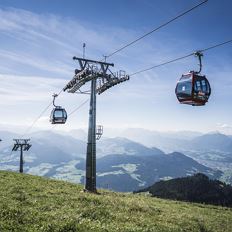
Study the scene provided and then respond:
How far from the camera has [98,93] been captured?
1521 inches

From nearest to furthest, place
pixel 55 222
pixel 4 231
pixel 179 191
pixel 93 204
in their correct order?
pixel 4 231 → pixel 55 222 → pixel 93 204 → pixel 179 191

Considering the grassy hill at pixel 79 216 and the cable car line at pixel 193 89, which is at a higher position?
the cable car line at pixel 193 89

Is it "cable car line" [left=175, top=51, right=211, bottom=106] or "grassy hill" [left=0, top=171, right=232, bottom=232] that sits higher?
"cable car line" [left=175, top=51, right=211, bottom=106]

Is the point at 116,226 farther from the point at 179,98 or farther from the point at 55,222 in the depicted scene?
the point at 179,98

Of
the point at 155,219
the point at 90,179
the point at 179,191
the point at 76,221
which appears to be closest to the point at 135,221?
the point at 155,219

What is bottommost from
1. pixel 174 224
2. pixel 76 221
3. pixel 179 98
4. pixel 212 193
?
pixel 212 193

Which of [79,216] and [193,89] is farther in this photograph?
[193,89]

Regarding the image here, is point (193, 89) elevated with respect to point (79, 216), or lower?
elevated

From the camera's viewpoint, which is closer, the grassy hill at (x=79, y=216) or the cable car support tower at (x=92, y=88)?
the grassy hill at (x=79, y=216)

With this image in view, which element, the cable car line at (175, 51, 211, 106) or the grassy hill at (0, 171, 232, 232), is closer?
the grassy hill at (0, 171, 232, 232)

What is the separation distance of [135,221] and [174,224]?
343 cm

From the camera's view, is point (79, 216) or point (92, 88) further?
point (92, 88)

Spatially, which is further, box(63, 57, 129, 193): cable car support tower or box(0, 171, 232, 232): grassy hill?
box(63, 57, 129, 193): cable car support tower

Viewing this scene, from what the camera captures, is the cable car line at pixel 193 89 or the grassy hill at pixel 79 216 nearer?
the grassy hill at pixel 79 216
